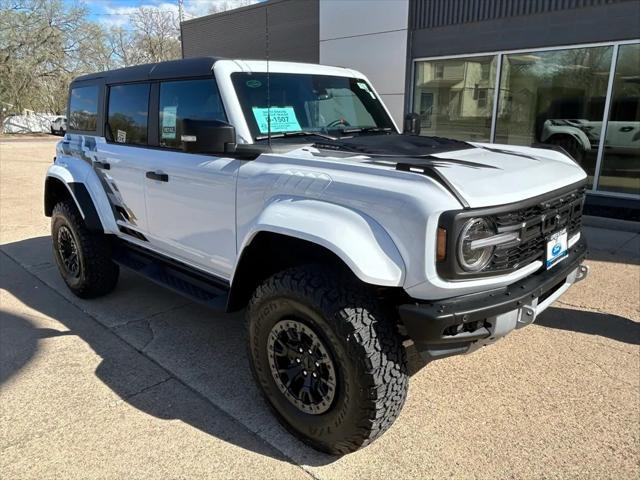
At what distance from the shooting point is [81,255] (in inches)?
167

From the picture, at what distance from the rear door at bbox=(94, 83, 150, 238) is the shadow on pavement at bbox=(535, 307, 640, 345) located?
10.8 feet

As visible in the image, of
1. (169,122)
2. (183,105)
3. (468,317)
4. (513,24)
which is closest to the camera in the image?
(468,317)

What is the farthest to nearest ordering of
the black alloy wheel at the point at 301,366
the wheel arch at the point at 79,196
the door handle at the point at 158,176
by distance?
the wheel arch at the point at 79,196 → the door handle at the point at 158,176 → the black alloy wheel at the point at 301,366

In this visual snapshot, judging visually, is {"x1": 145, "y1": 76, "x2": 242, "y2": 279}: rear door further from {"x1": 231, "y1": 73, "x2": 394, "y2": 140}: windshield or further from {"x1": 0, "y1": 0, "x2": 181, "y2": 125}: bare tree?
{"x1": 0, "y1": 0, "x2": 181, "y2": 125}: bare tree

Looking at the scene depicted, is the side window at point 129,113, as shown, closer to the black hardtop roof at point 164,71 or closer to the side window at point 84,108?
the black hardtop roof at point 164,71

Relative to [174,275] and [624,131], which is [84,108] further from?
[624,131]

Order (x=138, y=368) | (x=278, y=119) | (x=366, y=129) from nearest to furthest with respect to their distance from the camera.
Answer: (x=278, y=119) → (x=138, y=368) → (x=366, y=129)

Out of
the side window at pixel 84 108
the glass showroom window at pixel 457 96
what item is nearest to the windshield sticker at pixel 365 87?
the side window at pixel 84 108

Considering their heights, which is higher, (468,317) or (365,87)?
(365,87)

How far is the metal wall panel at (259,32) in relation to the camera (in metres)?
12.5

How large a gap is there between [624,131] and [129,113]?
792cm

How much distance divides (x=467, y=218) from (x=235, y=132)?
145 centimetres

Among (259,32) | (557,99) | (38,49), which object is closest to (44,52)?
(38,49)

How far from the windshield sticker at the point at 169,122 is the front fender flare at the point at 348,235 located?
1434 mm
